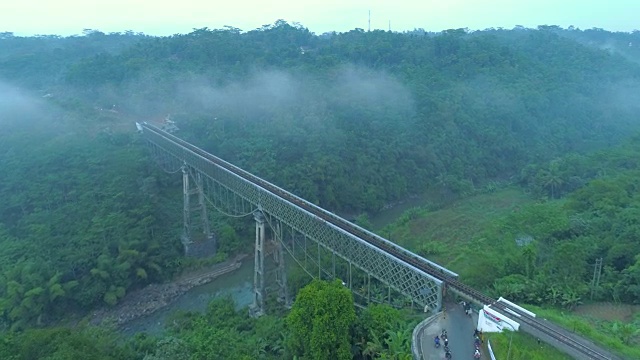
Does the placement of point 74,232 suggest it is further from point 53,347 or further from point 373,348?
point 373,348

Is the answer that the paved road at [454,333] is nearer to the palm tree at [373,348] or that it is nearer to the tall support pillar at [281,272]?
the palm tree at [373,348]

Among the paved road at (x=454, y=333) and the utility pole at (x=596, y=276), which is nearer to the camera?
the paved road at (x=454, y=333)

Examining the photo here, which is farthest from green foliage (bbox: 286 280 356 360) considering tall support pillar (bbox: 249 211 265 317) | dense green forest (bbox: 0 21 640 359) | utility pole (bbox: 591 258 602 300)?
utility pole (bbox: 591 258 602 300)

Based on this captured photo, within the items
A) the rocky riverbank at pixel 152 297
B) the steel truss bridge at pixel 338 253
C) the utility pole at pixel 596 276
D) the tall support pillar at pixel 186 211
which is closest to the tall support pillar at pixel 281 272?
the steel truss bridge at pixel 338 253

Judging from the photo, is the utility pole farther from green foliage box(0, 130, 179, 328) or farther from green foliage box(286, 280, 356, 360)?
green foliage box(0, 130, 179, 328)

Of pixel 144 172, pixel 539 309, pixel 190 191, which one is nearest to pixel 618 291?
pixel 539 309
